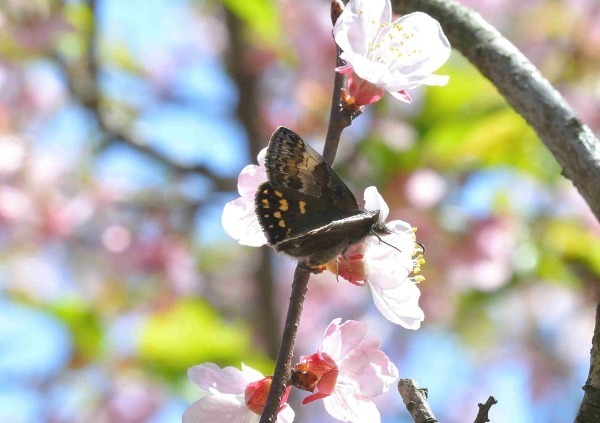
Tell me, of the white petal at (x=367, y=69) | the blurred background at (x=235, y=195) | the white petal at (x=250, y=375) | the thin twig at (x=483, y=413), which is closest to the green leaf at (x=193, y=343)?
the blurred background at (x=235, y=195)

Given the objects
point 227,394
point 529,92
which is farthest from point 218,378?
point 529,92

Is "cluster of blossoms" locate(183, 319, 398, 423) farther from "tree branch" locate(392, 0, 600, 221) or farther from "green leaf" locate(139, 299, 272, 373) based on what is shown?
"green leaf" locate(139, 299, 272, 373)

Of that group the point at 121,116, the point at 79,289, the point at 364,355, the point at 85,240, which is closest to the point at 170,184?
the point at 121,116

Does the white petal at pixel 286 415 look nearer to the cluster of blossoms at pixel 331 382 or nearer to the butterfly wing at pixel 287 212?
the cluster of blossoms at pixel 331 382

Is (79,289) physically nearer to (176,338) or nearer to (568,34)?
(176,338)

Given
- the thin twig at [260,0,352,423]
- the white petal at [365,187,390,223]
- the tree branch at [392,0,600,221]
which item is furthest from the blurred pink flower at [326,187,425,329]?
the tree branch at [392,0,600,221]

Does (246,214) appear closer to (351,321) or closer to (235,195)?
(351,321)
